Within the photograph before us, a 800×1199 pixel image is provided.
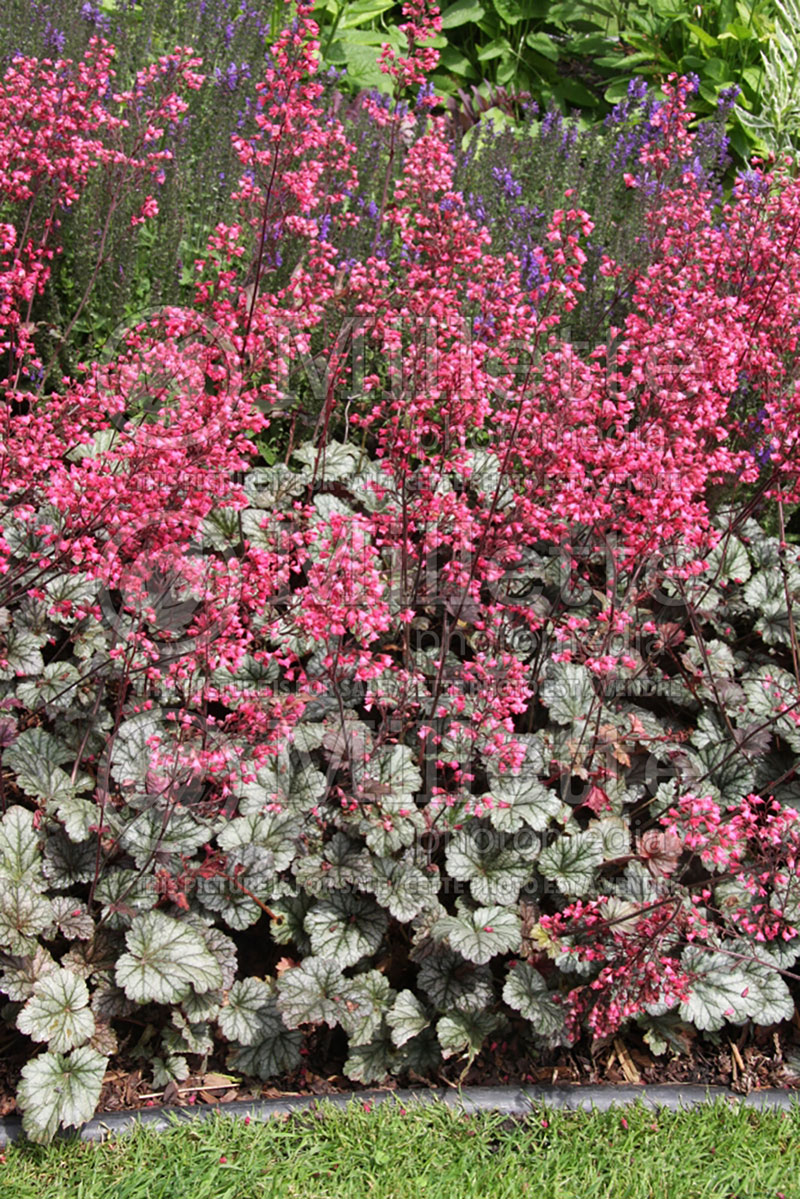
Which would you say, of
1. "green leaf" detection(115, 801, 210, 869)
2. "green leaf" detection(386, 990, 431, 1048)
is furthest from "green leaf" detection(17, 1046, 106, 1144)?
"green leaf" detection(386, 990, 431, 1048)

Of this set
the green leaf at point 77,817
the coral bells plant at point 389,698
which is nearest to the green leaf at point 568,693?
the coral bells plant at point 389,698

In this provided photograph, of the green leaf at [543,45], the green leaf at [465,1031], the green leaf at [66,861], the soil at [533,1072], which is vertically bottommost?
the soil at [533,1072]

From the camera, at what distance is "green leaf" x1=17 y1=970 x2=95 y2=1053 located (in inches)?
109

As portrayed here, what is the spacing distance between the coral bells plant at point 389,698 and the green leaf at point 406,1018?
1 cm

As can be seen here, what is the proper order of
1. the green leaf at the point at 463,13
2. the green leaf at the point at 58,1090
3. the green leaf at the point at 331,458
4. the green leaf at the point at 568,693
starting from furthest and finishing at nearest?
the green leaf at the point at 463,13 < the green leaf at the point at 331,458 < the green leaf at the point at 568,693 < the green leaf at the point at 58,1090

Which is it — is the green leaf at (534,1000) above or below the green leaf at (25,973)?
above

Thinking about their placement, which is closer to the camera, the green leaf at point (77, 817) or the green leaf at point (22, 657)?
the green leaf at point (77, 817)

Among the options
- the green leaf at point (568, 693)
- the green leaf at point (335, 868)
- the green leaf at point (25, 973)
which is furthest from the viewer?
the green leaf at point (568, 693)

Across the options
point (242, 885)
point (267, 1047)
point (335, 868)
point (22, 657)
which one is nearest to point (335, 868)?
point (335, 868)

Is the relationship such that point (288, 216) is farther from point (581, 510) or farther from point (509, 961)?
point (509, 961)

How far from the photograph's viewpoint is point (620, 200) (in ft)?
19.5

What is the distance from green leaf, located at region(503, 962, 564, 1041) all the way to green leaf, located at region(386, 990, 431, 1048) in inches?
9.8

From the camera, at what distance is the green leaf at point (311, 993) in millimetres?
2959

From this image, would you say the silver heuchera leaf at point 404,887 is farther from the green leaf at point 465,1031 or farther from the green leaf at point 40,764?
the green leaf at point 40,764
